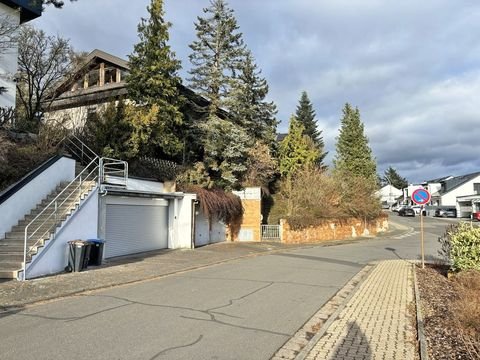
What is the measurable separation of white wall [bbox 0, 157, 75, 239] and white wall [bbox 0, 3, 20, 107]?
8166 millimetres

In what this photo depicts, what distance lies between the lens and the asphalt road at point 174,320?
6.09 metres

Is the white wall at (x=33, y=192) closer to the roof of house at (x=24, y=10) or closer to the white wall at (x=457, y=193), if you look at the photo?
the roof of house at (x=24, y=10)

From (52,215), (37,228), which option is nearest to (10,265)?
(37,228)

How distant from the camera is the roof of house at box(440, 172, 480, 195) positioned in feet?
278

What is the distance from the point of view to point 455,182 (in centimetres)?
8938

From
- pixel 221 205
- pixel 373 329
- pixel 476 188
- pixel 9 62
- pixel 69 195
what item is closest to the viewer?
pixel 373 329

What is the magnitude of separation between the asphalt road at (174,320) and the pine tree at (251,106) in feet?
57.3

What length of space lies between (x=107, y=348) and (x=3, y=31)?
15907mm

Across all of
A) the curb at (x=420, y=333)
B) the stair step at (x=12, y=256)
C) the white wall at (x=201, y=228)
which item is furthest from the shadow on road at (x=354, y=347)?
the white wall at (x=201, y=228)

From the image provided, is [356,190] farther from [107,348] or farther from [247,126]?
[107,348]

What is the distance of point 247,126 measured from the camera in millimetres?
31141

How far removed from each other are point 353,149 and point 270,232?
23.9 m

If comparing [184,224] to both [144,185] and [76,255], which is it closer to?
[144,185]

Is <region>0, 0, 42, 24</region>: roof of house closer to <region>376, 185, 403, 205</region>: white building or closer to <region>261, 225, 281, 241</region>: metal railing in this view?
<region>261, 225, 281, 241</region>: metal railing
